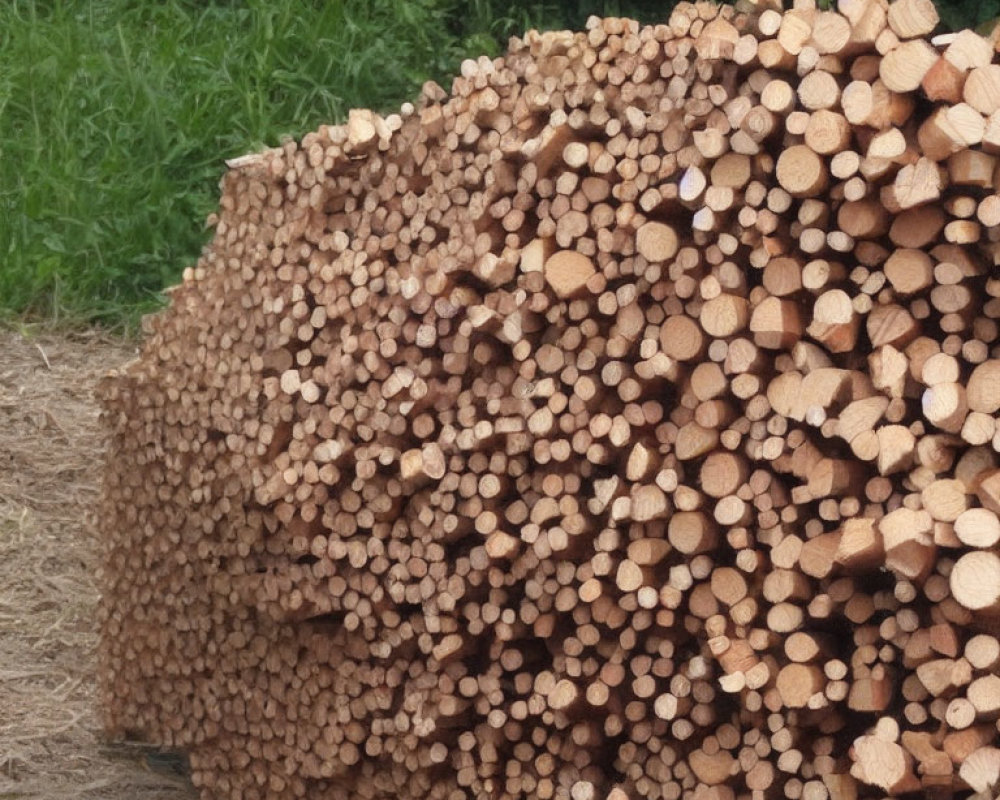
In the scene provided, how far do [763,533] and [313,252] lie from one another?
1302 mm

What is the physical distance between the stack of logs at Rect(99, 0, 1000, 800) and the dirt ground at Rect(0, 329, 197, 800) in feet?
1.55

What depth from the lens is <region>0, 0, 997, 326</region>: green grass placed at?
5.62m

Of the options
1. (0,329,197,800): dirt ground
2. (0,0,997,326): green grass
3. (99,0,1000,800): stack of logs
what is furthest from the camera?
(0,0,997,326): green grass

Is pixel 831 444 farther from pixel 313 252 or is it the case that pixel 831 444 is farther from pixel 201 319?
pixel 201 319

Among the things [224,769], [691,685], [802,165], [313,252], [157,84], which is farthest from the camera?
[157,84]

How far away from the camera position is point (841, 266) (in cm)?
222

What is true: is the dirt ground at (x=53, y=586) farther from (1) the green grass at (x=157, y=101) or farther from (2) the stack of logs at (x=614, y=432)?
(2) the stack of logs at (x=614, y=432)

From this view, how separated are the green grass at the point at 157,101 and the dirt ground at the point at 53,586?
0.32 metres

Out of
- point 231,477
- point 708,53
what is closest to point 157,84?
point 231,477

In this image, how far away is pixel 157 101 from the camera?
594cm

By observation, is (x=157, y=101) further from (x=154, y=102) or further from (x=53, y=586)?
(x=53, y=586)

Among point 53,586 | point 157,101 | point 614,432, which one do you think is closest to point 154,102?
point 157,101

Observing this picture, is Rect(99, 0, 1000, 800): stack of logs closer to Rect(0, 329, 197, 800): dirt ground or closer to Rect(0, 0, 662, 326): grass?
Rect(0, 329, 197, 800): dirt ground

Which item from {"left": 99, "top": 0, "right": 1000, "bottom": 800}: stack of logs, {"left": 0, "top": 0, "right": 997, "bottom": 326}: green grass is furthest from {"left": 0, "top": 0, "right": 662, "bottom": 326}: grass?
{"left": 99, "top": 0, "right": 1000, "bottom": 800}: stack of logs
